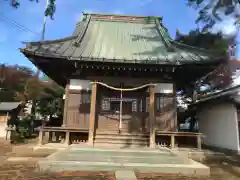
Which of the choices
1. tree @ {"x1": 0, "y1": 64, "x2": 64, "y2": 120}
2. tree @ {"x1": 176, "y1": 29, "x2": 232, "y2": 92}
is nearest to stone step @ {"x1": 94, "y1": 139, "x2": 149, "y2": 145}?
tree @ {"x1": 0, "y1": 64, "x2": 64, "y2": 120}

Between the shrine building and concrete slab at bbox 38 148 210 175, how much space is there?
1.83m

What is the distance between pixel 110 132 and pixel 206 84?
1321 cm

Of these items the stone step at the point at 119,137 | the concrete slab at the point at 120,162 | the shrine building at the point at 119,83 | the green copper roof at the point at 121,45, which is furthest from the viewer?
the stone step at the point at 119,137

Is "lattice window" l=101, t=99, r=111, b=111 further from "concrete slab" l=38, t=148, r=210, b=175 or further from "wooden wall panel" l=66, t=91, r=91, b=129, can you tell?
"concrete slab" l=38, t=148, r=210, b=175

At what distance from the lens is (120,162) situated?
6.69 metres

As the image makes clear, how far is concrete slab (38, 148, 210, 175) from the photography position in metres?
6.08

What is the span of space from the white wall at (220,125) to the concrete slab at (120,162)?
5.30 metres

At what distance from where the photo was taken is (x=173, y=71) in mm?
10008

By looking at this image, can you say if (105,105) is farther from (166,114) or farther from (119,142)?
(166,114)

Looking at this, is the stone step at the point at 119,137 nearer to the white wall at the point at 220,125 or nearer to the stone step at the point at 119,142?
the stone step at the point at 119,142

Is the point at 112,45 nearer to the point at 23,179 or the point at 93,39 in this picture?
the point at 93,39

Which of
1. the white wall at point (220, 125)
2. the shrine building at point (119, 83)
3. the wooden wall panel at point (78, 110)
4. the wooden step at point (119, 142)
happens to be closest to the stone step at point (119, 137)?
the shrine building at point (119, 83)

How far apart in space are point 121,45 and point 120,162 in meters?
7.01

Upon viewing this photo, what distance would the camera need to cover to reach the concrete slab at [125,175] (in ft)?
17.4
